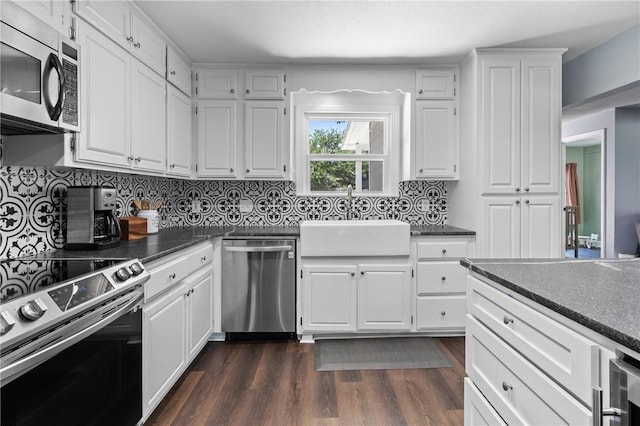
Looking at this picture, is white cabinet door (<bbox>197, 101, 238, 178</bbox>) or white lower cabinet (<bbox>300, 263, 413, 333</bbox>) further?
white cabinet door (<bbox>197, 101, 238, 178</bbox>)

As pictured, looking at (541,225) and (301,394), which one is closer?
(301,394)

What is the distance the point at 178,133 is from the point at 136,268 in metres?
1.54

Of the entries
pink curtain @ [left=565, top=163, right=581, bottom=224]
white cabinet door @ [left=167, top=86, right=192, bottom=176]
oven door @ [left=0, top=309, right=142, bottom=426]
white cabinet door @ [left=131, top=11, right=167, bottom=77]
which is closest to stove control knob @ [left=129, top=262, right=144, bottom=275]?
oven door @ [left=0, top=309, right=142, bottom=426]

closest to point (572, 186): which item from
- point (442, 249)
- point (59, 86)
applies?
point (442, 249)

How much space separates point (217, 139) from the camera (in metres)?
3.13

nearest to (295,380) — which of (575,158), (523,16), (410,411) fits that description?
(410,411)

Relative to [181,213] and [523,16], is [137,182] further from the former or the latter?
[523,16]

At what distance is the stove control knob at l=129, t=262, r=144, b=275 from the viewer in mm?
1558

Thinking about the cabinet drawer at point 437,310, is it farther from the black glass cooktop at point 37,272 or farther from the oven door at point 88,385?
the black glass cooktop at point 37,272

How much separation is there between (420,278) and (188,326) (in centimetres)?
179

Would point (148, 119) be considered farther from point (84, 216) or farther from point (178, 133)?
point (84, 216)

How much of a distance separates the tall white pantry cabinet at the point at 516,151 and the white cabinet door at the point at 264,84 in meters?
1.63

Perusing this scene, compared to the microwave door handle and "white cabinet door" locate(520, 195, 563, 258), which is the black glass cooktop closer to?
the microwave door handle

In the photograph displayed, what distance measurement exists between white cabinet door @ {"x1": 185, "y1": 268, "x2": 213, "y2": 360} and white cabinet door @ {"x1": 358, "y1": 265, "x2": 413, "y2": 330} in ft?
3.86
